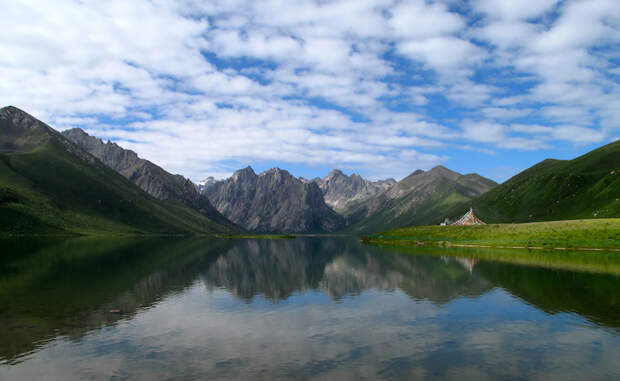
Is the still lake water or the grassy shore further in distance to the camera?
the grassy shore

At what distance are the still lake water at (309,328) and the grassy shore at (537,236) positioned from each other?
67.9 metres

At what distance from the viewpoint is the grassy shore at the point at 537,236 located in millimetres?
121500

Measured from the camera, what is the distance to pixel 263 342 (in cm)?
3062

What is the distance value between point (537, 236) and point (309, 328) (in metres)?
133

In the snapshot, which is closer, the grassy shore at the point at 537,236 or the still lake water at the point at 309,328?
the still lake water at the point at 309,328

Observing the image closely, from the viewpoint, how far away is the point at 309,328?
35406 mm

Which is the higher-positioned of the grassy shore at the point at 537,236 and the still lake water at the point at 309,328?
the grassy shore at the point at 537,236

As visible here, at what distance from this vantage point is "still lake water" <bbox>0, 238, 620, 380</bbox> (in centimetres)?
2459

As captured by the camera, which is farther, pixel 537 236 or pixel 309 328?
pixel 537 236

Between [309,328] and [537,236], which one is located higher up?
[537,236]

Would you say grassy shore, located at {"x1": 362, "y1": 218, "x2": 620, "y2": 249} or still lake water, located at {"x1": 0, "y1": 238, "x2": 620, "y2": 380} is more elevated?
grassy shore, located at {"x1": 362, "y1": 218, "x2": 620, "y2": 249}

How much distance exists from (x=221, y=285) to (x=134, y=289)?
12.8m

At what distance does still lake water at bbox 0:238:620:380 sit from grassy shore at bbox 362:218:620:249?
67.9 metres

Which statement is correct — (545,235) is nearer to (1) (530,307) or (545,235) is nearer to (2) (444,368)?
(1) (530,307)
